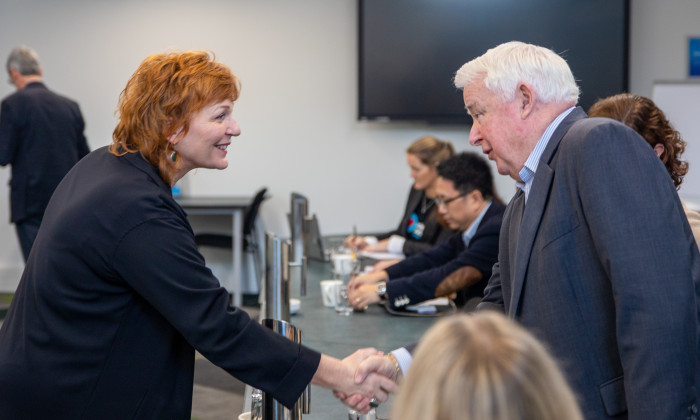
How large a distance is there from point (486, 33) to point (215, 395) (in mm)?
4351

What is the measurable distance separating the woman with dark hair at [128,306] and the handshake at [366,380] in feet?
0.58

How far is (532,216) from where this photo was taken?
1495 mm

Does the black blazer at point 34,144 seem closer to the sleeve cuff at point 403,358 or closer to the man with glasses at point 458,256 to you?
the man with glasses at point 458,256

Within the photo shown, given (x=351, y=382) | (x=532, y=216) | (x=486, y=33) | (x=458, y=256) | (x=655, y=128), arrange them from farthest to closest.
Result: (x=486, y=33)
(x=458, y=256)
(x=655, y=128)
(x=351, y=382)
(x=532, y=216)

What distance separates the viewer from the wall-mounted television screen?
6.38m

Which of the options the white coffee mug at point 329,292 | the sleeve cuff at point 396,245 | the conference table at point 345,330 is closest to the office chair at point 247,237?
the sleeve cuff at point 396,245

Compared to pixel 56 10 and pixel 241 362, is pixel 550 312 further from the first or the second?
pixel 56 10

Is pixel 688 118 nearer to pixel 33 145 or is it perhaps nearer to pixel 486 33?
pixel 486 33

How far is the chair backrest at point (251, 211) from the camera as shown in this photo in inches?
235

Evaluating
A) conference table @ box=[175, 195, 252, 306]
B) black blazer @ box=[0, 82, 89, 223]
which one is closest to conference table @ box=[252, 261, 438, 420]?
black blazer @ box=[0, 82, 89, 223]

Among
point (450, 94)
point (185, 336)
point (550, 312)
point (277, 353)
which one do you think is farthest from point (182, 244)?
point (450, 94)

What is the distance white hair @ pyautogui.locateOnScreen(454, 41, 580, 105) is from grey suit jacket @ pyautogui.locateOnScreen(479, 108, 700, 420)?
97 mm

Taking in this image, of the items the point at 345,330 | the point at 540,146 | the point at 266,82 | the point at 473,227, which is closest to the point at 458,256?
the point at 473,227

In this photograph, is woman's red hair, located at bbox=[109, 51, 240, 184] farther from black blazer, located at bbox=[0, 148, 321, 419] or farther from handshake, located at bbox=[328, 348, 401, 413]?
handshake, located at bbox=[328, 348, 401, 413]
